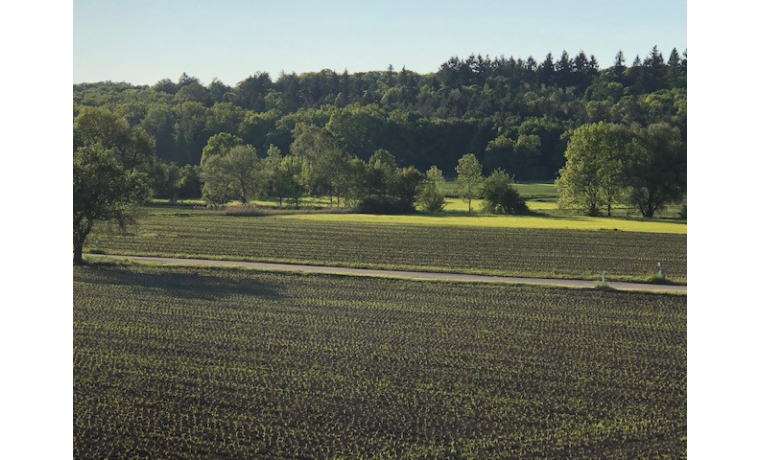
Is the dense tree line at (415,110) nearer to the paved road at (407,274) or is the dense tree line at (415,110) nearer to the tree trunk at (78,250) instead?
the tree trunk at (78,250)

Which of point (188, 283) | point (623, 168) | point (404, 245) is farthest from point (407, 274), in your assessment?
point (623, 168)

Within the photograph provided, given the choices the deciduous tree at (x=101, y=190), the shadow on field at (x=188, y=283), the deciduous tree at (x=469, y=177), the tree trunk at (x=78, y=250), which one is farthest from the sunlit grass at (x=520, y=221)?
the shadow on field at (x=188, y=283)

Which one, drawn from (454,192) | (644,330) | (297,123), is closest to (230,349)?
(644,330)

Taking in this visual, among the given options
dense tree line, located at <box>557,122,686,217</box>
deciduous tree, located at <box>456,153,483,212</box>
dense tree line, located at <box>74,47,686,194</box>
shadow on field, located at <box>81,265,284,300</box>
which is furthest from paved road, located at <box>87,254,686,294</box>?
deciduous tree, located at <box>456,153,483,212</box>

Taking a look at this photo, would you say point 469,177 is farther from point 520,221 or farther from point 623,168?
point 623,168
